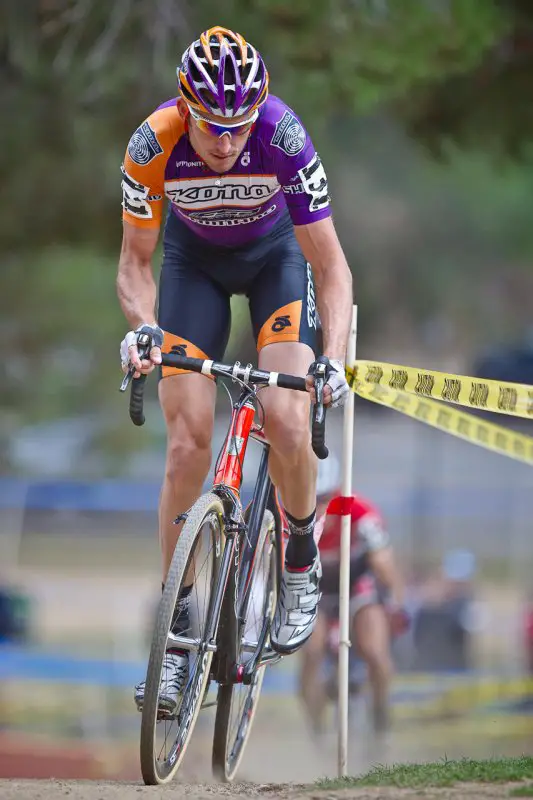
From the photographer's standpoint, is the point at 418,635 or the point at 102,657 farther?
the point at 102,657

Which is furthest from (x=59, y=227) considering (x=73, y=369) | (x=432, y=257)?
(x=432, y=257)

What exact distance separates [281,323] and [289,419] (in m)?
0.41

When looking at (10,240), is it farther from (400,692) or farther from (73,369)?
(73,369)

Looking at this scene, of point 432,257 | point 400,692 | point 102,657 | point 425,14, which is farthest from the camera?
point 432,257

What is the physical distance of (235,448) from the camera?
4.89 metres

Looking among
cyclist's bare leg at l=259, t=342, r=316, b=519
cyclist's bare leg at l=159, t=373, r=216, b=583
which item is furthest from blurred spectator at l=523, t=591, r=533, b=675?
cyclist's bare leg at l=159, t=373, r=216, b=583

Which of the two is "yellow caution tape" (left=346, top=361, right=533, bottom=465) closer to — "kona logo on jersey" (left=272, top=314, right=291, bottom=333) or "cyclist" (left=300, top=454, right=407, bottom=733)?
"kona logo on jersey" (left=272, top=314, right=291, bottom=333)

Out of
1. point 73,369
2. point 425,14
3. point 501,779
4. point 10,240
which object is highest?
point 73,369

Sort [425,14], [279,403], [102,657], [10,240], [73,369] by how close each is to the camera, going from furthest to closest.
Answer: [73,369] → [102,657] → [10,240] → [425,14] → [279,403]

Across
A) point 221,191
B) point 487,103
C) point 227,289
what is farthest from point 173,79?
point 221,191

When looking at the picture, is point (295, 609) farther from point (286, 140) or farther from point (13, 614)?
point (13, 614)

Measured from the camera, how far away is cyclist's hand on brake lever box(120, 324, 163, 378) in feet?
15.2

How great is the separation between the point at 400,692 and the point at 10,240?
5.67 metres

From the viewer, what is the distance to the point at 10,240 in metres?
11.7
